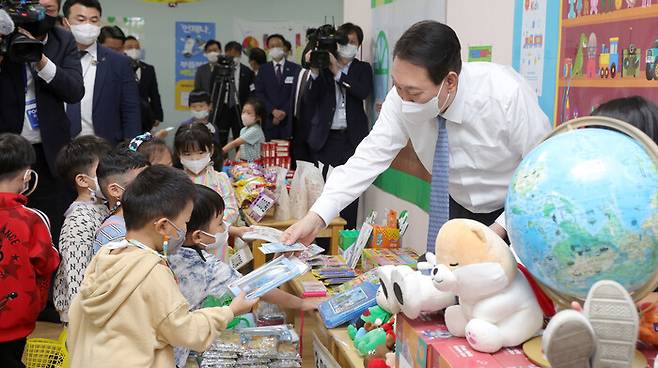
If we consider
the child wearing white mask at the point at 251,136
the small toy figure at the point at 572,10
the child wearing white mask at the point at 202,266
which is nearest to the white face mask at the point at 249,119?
the child wearing white mask at the point at 251,136

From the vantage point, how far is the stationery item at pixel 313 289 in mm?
2741

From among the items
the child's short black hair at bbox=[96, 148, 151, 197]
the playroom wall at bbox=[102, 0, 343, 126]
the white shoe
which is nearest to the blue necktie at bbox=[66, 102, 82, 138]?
the child's short black hair at bbox=[96, 148, 151, 197]

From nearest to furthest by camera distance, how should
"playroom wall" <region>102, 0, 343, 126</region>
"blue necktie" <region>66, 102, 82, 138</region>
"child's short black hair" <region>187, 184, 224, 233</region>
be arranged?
"child's short black hair" <region>187, 184, 224, 233</region>, "blue necktie" <region>66, 102, 82, 138</region>, "playroom wall" <region>102, 0, 343, 126</region>

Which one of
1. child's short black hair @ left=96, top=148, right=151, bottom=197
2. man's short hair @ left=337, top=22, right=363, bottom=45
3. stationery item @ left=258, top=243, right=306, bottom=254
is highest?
man's short hair @ left=337, top=22, right=363, bottom=45

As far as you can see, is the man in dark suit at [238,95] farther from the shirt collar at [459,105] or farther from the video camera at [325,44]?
the shirt collar at [459,105]

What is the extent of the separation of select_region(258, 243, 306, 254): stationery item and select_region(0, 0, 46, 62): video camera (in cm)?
170

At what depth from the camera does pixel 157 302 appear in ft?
6.21

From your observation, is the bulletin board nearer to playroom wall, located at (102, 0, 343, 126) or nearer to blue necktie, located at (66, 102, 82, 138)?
blue necktie, located at (66, 102, 82, 138)

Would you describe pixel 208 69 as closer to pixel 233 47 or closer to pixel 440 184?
pixel 233 47

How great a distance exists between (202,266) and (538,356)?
133 centimetres

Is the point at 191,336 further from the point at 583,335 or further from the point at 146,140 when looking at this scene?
the point at 146,140

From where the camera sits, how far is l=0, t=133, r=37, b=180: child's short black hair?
2.65 m

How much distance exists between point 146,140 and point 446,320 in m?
2.07

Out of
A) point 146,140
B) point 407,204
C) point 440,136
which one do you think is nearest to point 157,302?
point 440,136
